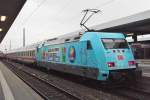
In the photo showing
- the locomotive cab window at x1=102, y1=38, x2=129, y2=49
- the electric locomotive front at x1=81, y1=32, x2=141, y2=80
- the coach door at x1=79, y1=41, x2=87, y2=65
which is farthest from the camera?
the coach door at x1=79, y1=41, x2=87, y2=65

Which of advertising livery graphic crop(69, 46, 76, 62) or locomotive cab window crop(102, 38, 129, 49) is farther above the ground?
locomotive cab window crop(102, 38, 129, 49)

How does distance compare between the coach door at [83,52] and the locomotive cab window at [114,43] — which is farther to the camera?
the coach door at [83,52]

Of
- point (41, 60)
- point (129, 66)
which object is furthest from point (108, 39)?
point (41, 60)

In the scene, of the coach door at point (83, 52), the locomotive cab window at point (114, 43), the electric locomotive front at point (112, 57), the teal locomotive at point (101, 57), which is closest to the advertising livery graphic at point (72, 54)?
the teal locomotive at point (101, 57)

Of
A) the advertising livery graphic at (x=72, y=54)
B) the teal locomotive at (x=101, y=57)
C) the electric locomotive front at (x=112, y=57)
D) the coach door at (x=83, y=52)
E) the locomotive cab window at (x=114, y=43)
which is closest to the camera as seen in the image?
the electric locomotive front at (x=112, y=57)

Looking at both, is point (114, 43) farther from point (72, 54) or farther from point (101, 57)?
point (72, 54)

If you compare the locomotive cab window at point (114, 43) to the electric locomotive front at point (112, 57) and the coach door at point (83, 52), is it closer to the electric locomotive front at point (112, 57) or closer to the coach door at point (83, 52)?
the electric locomotive front at point (112, 57)

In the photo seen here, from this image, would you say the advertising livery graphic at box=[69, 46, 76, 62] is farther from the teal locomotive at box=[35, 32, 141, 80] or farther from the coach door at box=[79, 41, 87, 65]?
the coach door at box=[79, 41, 87, 65]

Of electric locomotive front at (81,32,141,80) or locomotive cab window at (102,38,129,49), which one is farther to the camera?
locomotive cab window at (102,38,129,49)

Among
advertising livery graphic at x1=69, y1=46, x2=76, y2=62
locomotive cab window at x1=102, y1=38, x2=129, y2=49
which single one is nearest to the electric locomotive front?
locomotive cab window at x1=102, y1=38, x2=129, y2=49

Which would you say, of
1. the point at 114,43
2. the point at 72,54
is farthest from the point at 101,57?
the point at 72,54

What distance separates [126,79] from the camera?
1417cm

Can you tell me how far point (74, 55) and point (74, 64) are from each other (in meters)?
0.51

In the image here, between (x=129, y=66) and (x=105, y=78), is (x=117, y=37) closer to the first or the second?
(x=129, y=66)
